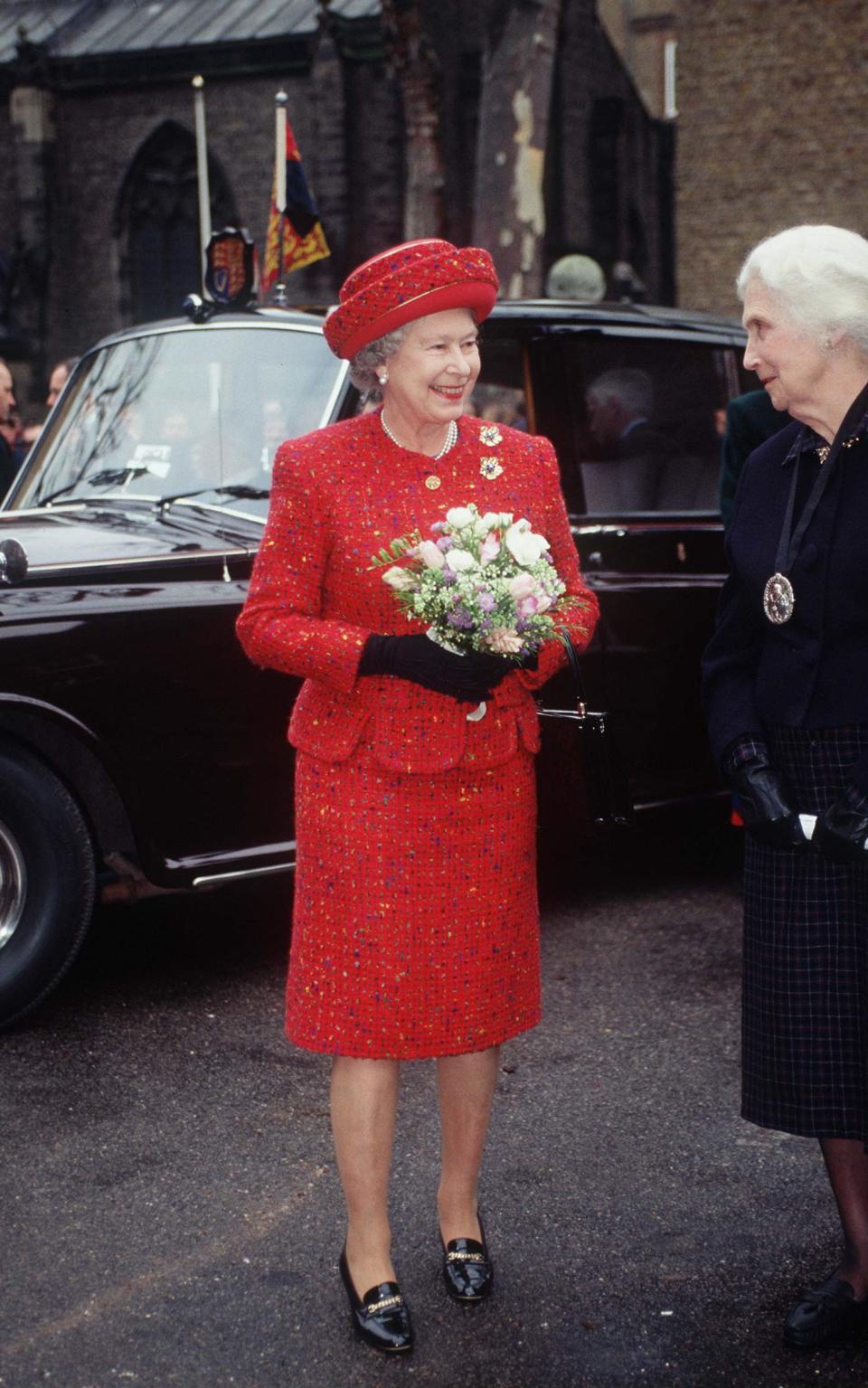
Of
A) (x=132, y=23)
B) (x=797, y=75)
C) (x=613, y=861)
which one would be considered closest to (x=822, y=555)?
(x=613, y=861)

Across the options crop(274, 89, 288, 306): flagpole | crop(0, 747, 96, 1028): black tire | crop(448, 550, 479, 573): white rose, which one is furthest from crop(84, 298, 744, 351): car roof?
crop(448, 550, 479, 573): white rose

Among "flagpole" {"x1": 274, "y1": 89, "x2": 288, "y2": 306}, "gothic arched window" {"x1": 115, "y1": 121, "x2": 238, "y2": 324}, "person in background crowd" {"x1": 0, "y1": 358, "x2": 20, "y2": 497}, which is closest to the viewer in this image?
"flagpole" {"x1": 274, "y1": 89, "x2": 288, "y2": 306}

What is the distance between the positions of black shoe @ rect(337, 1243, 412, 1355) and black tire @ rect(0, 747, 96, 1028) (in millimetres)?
1865

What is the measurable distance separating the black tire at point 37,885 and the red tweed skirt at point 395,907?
65.7 inches

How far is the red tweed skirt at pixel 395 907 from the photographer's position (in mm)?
3197

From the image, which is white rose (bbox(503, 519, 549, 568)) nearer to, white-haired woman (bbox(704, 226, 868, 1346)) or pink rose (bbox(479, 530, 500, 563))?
pink rose (bbox(479, 530, 500, 563))

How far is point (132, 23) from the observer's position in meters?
33.2

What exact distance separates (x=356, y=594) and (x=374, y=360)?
44cm

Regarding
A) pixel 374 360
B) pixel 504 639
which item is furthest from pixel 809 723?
pixel 374 360

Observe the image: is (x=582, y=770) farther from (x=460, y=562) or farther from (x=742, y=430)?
(x=742, y=430)

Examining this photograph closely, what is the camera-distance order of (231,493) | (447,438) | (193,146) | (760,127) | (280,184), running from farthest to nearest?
(193,146), (760,127), (280,184), (231,493), (447,438)

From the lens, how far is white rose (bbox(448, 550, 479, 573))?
2.96m

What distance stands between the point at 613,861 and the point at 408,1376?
4020 mm

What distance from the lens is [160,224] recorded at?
108ft
